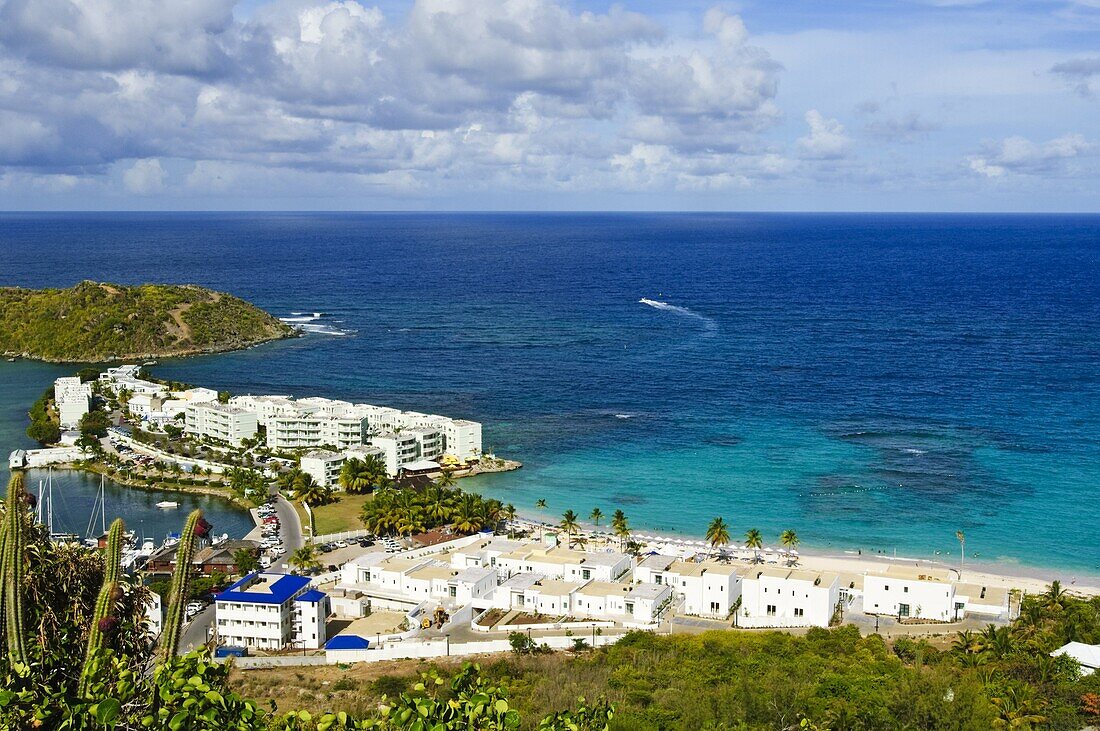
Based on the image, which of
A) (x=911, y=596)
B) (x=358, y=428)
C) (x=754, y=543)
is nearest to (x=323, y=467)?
(x=358, y=428)

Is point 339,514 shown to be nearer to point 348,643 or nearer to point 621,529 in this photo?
point 621,529

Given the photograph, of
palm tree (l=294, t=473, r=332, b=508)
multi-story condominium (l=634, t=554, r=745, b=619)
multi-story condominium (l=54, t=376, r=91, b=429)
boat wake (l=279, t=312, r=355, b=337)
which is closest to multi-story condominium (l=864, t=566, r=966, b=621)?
multi-story condominium (l=634, t=554, r=745, b=619)

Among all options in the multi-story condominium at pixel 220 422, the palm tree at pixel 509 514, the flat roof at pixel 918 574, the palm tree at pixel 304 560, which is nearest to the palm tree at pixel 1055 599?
the flat roof at pixel 918 574

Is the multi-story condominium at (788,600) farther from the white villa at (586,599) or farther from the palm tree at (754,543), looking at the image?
the palm tree at (754,543)

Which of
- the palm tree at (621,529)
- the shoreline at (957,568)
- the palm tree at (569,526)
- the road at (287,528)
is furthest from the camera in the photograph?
the palm tree at (569,526)

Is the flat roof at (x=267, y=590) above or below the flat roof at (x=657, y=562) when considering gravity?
above

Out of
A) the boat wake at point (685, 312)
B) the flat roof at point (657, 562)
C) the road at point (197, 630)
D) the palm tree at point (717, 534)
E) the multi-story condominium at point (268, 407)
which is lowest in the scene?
the road at point (197, 630)

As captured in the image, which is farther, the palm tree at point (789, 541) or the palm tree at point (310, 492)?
the palm tree at point (310, 492)
